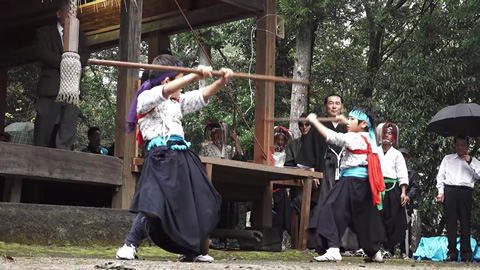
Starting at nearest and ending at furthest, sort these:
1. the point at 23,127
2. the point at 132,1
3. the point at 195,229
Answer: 1. the point at 195,229
2. the point at 132,1
3. the point at 23,127

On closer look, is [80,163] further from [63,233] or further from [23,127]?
[23,127]

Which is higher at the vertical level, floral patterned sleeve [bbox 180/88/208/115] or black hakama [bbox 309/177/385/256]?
floral patterned sleeve [bbox 180/88/208/115]

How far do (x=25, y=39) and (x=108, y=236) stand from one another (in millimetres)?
5506

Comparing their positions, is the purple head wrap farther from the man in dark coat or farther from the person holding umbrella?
the person holding umbrella

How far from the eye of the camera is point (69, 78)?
727 cm

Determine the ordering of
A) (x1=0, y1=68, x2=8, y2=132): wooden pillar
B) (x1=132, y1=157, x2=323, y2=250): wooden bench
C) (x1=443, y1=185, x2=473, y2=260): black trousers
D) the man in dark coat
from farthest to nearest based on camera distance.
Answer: (x1=0, y1=68, x2=8, y2=132): wooden pillar, (x1=443, y1=185, x2=473, y2=260): black trousers, the man in dark coat, (x1=132, y1=157, x2=323, y2=250): wooden bench

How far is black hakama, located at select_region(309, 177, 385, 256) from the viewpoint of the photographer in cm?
761

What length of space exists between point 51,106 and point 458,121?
6415mm

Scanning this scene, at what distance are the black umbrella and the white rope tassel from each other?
624 centimetres

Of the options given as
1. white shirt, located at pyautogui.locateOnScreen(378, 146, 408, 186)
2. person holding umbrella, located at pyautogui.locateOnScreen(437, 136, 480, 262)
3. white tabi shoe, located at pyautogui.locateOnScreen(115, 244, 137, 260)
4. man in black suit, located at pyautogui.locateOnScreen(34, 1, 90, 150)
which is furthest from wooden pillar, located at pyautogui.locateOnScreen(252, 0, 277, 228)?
white tabi shoe, located at pyautogui.locateOnScreen(115, 244, 137, 260)

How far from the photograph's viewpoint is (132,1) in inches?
332

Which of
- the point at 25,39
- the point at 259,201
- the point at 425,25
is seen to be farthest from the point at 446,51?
the point at 25,39

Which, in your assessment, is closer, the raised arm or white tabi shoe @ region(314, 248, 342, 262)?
the raised arm

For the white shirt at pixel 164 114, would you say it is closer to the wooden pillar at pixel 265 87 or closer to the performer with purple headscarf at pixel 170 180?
the performer with purple headscarf at pixel 170 180
